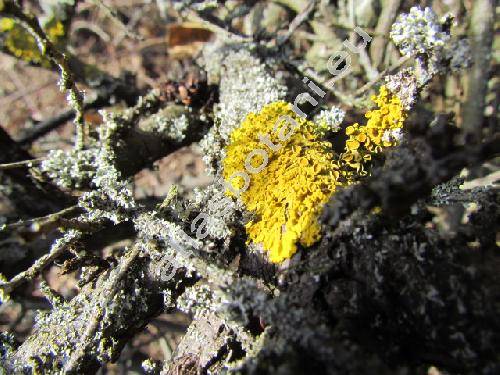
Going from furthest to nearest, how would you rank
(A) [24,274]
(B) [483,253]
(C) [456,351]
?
(A) [24,274]
(B) [483,253]
(C) [456,351]

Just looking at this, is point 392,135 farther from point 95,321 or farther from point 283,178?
point 95,321

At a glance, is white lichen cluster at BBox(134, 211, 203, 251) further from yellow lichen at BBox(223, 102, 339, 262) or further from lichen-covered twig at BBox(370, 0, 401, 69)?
lichen-covered twig at BBox(370, 0, 401, 69)

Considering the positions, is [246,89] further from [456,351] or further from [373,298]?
[456,351]

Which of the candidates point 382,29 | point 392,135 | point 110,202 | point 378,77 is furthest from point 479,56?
point 110,202

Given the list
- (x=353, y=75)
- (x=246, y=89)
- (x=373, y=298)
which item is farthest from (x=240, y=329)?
(x=353, y=75)

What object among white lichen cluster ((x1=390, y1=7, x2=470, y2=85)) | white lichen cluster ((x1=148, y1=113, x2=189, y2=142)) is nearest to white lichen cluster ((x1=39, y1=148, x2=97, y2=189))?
white lichen cluster ((x1=148, y1=113, x2=189, y2=142))

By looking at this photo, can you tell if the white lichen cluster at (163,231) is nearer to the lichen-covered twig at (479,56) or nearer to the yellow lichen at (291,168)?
the yellow lichen at (291,168)
